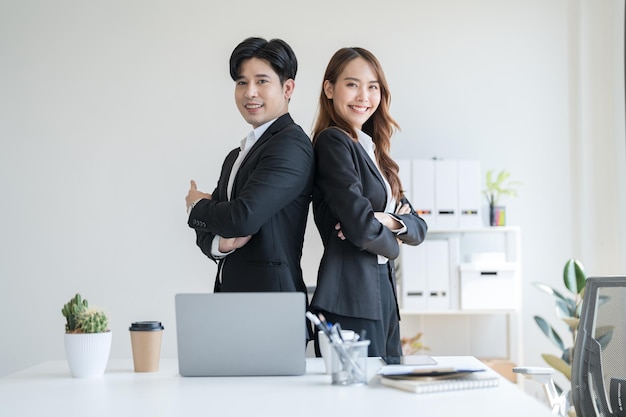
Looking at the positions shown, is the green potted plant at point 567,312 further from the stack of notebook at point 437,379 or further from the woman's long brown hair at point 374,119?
the stack of notebook at point 437,379

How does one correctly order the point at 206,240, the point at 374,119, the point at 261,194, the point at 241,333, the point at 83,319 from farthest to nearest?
the point at 374,119 → the point at 206,240 → the point at 261,194 → the point at 83,319 → the point at 241,333

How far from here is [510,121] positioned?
5.23m

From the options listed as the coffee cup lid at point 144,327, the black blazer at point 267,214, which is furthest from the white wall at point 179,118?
the coffee cup lid at point 144,327

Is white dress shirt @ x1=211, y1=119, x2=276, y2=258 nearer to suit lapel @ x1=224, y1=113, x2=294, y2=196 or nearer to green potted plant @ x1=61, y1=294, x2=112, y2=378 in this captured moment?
suit lapel @ x1=224, y1=113, x2=294, y2=196

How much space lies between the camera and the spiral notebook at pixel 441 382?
166 cm

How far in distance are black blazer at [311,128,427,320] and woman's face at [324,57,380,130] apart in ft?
0.39

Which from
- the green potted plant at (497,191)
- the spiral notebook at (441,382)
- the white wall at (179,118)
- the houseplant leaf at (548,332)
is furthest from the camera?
the white wall at (179,118)

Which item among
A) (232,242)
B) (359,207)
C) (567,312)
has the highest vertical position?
(359,207)

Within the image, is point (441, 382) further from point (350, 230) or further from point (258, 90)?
point (258, 90)

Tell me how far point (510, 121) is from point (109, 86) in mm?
2651

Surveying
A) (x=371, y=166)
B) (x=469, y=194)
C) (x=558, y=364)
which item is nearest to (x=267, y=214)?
(x=371, y=166)

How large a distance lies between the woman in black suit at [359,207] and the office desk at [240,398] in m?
0.55

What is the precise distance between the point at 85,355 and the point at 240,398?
1.70 ft

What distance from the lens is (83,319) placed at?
202 cm
